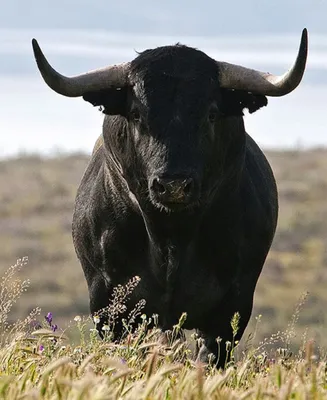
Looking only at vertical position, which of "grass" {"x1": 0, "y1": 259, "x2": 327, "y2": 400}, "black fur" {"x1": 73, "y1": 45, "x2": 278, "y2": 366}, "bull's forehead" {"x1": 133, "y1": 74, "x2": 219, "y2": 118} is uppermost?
"bull's forehead" {"x1": 133, "y1": 74, "x2": 219, "y2": 118}

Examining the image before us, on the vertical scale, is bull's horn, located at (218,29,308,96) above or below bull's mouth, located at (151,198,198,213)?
above

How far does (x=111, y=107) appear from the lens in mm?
9648

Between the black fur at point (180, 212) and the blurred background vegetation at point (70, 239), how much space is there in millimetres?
28347

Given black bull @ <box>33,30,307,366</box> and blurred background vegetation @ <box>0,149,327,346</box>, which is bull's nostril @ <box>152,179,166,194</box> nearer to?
black bull @ <box>33,30,307,366</box>

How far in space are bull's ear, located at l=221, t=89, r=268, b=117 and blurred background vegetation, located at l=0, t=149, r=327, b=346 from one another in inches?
1130

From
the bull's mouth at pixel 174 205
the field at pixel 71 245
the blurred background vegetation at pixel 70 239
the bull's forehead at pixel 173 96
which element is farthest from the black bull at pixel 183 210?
the blurred background vegetation at pixel 70 239

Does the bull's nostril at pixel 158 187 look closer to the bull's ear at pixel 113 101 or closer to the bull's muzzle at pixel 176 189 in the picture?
the bull's muzzle at pixel 176 189

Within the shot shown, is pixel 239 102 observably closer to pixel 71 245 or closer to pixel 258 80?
pixel 258 80

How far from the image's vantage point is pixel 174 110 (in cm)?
909

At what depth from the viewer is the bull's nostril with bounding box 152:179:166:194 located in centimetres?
859

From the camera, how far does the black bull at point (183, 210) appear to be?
9.28 m

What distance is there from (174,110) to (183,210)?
0.68 meters

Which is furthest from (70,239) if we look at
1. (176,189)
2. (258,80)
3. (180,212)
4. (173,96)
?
(176,189)

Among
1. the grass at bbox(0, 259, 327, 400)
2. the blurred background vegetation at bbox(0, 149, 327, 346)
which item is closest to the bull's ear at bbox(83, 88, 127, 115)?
the grass at bbox(0, 259, 327, 400)
